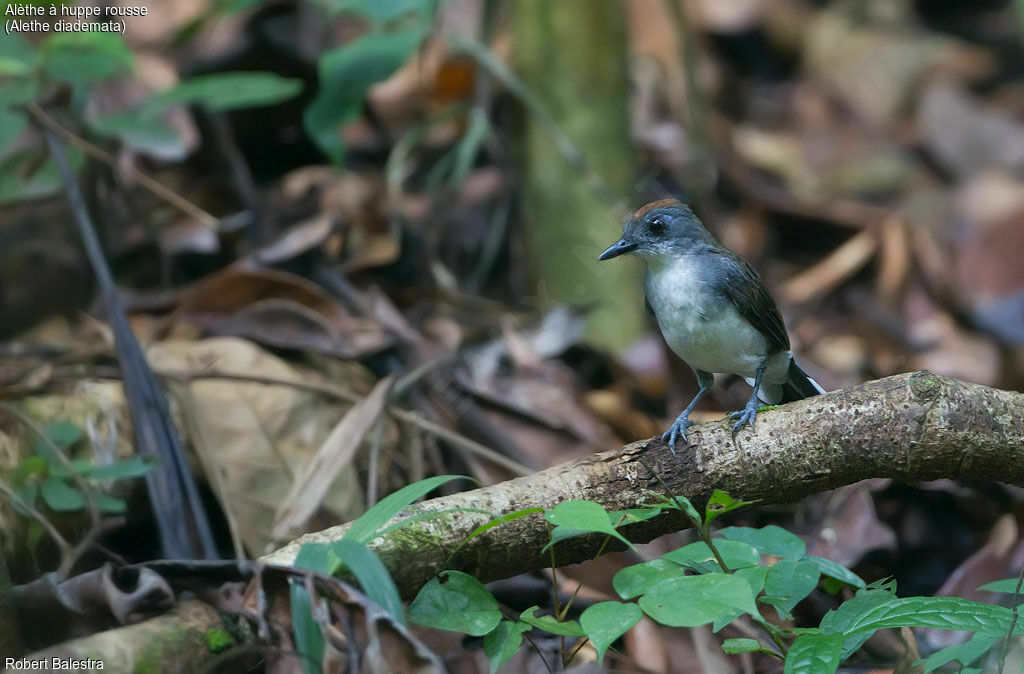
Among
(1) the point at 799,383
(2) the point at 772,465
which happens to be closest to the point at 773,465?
(2) the point at 772,465

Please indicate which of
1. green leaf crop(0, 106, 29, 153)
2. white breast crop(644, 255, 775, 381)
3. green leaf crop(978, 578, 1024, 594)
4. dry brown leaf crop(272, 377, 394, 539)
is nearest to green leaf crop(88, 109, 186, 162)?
green leaf crop(0, 106, 29, 153)

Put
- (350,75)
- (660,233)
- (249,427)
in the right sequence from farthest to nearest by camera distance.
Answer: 1. (350,75)
2. (660,233)
3. (249,427)

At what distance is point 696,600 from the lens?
2.23 meters

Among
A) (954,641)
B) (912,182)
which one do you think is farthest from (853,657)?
(912,182)

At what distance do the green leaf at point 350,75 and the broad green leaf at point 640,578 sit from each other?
293cm

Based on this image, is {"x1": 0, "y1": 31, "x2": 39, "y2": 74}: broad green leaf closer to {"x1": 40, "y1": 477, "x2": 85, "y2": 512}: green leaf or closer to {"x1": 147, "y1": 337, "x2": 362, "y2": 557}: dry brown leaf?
{"x1": 147, "y1": 337, "x2": 362, "y2": 557}: dry brown leaf

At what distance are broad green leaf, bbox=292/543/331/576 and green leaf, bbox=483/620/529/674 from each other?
0.41 m

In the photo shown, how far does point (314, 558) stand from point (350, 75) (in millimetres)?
2900

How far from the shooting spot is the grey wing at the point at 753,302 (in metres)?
3.69

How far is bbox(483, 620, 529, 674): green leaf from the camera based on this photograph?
238cm

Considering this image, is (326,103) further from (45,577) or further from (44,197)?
(45,577)

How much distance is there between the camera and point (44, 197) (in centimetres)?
475

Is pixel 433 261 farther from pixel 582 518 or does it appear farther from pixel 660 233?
pixel 582 518

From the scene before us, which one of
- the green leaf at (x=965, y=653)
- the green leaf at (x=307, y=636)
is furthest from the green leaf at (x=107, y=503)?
the green leaf at (x=965, y=653)
